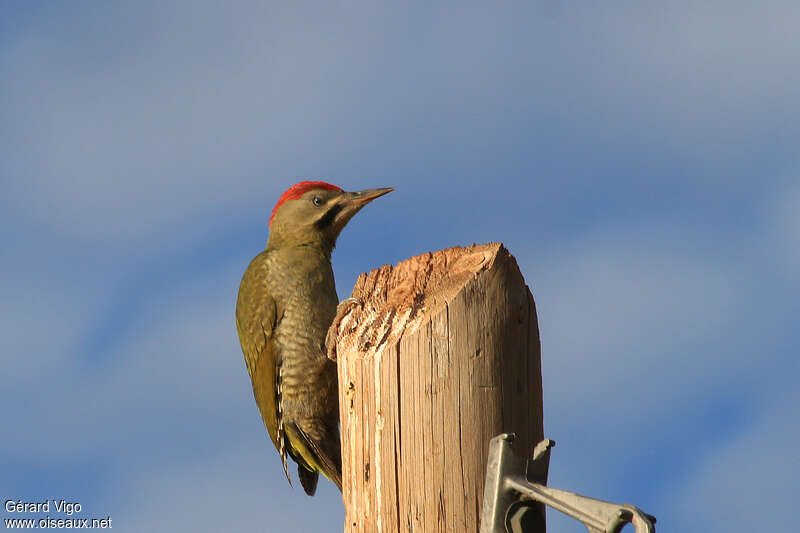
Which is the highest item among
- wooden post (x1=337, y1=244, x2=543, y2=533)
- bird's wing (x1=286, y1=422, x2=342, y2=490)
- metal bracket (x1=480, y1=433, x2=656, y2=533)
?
wooden post (x1=337, y1=244, x2=543, y2=533)

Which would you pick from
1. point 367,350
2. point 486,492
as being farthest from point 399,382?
point 486,492

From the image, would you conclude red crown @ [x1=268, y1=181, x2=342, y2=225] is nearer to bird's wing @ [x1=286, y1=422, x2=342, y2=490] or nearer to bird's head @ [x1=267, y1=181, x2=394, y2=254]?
bird's head @ [x1=267, y1=181, x2=394, y2=254]

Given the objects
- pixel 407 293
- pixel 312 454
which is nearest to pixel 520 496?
pixel 407 293

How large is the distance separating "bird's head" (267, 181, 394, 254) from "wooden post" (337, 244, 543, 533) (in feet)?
9.37

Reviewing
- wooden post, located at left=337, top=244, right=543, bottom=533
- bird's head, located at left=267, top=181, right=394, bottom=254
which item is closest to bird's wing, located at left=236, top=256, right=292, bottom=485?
bird's head, located at left=267, top=181, right=394, bottom=254

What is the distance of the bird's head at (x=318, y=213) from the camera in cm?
626

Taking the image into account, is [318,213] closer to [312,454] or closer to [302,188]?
[302,188]

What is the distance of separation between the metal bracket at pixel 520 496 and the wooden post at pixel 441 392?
0.20 ft

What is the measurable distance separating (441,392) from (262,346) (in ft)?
9.71

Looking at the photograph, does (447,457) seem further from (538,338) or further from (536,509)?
(538,338)

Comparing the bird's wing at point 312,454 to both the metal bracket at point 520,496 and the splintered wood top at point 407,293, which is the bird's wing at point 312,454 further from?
the metal bracket at point 520,496

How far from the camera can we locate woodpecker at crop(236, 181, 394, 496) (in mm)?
5719

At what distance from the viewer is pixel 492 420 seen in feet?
10.4

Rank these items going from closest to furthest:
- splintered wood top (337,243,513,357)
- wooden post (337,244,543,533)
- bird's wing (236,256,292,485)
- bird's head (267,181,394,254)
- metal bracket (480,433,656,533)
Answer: metal bracket (480,433,656,533) → wooden post (337,244,543,533) → splintered wood top (337,243,513,357) → bird's wing (236,256,292,485) → bird's head (267,181,394,254)
